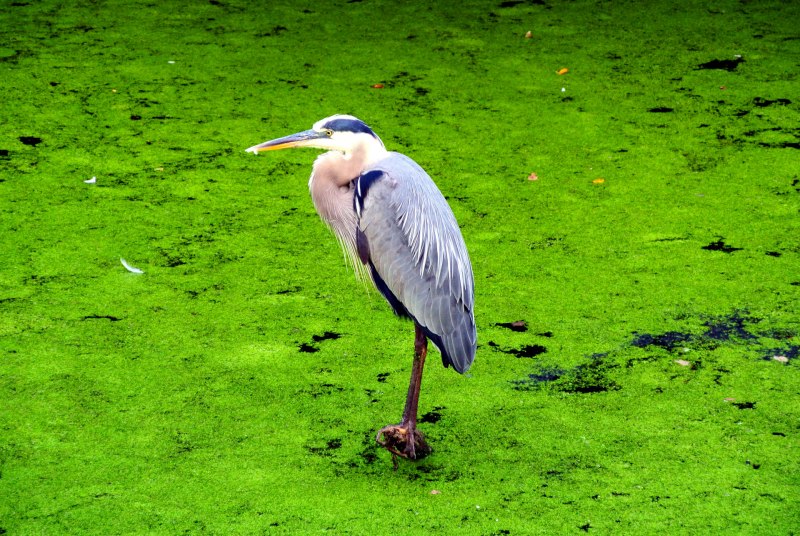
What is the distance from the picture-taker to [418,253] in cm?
254

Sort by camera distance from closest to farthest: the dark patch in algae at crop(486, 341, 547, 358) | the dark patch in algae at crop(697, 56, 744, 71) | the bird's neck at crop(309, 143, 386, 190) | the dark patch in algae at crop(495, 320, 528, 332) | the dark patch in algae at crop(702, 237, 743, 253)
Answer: the bird's neck at crop(309, 143, 386, 190)
the dark patch in algae at crop(486, 341, 547, 358)
the dark patch in algae at crop(495, 320, 528, 332)
the dark patch in algae at crop(702, 237, 743, 253)
the dark patch in algae at crop(697, 56, 744, 71)

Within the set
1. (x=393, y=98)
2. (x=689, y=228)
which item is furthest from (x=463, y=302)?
(x=393, y=98)

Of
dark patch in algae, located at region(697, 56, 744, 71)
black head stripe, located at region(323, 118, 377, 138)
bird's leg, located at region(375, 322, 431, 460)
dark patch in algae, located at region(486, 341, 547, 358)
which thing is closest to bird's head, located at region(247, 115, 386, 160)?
black head stripe, located at region(323, 118, 377, 138)

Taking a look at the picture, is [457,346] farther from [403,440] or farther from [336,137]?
[336,137]

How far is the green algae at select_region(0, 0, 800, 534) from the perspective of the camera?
243cm

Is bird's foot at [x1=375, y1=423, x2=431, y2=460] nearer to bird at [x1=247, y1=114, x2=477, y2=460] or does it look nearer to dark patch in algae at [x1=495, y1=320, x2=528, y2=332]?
bird at [x1=247, y1=114, x2=477, y2=460]

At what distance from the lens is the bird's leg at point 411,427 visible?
251 cm

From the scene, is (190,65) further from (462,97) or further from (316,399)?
(316,399)

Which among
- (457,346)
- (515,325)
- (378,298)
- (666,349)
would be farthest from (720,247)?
(457,346)

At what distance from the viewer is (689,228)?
12.0 ft

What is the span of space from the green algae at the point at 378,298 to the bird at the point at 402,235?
0.80ft

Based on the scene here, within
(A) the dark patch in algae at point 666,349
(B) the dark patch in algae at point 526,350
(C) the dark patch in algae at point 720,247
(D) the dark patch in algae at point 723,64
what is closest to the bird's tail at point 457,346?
(A) the dark patch in algae at point 666,349

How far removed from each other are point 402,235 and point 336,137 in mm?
282

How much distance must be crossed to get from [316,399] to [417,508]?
1.69 feet
